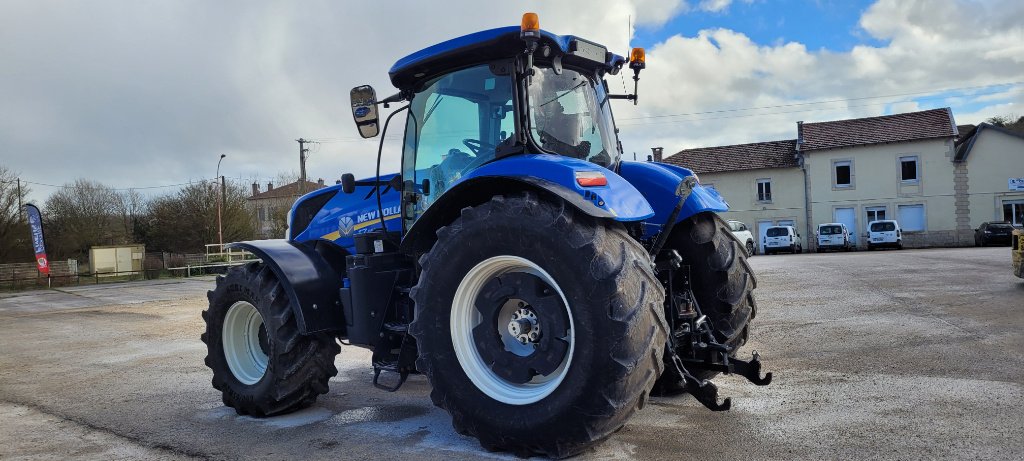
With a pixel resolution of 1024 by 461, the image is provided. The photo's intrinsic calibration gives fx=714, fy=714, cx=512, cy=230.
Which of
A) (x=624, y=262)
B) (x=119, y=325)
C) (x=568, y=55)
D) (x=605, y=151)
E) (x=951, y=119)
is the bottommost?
(x=119, y=325)

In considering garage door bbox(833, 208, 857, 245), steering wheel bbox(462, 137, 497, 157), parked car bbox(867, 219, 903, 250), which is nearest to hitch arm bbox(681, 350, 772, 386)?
steering wheel bbox(462, 137, 497, 157)

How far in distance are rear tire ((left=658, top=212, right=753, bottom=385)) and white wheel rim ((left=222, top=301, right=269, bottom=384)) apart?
3225 mm

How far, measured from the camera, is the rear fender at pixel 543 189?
3703 mm

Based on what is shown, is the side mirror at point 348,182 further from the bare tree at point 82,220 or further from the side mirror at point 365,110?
the bare tree at point 82,220

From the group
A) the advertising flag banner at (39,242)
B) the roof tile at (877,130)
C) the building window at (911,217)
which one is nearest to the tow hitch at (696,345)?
the advertising flag banner at (39,242)

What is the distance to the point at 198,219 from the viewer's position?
46.2 m

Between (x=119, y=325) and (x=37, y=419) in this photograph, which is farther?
(x=119, y=325)

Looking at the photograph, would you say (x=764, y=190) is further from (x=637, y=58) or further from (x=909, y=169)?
(x=637, y=58)

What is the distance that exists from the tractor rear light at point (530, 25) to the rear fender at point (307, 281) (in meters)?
2.45

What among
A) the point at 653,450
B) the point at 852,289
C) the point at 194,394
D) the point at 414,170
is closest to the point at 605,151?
the point at 414,170

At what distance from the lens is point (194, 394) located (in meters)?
6.43

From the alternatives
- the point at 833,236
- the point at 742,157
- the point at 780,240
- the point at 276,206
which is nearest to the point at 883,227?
the point at 833,236

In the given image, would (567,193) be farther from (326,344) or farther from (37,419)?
(37,419)

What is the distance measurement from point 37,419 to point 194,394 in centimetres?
119
